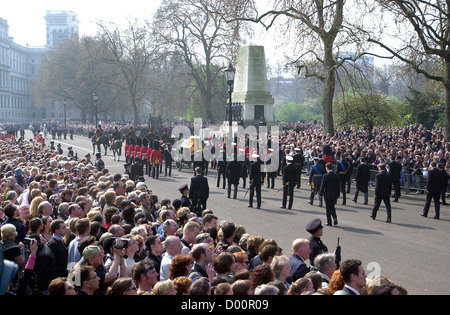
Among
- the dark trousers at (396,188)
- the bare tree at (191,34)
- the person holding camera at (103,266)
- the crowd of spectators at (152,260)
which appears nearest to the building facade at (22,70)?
the bare tree at (191,34)

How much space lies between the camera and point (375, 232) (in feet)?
41.9

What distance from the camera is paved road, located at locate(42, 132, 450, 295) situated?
933 centimetres

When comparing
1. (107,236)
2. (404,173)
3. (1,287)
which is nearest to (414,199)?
(404,173)

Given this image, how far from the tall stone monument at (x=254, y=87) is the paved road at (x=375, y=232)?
44.4 feet

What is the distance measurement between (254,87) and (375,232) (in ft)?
68.5

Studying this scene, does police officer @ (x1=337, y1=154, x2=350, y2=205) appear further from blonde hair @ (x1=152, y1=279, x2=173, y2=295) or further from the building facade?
the building facade

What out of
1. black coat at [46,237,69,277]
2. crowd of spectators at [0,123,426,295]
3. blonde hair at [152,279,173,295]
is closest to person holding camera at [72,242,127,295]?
crowd of spectators at [0,123,426,295]

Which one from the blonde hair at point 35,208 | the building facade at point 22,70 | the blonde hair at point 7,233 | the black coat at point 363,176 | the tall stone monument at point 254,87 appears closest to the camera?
the blonde hair at point 7,233

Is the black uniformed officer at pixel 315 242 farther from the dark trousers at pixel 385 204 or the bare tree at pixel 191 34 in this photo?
the bare tree at pixel 191 34

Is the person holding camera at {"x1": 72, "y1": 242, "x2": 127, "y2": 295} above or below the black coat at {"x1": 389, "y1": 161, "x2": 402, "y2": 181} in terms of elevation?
below

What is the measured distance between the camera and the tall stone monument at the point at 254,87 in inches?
1276

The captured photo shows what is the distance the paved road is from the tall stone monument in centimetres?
1354

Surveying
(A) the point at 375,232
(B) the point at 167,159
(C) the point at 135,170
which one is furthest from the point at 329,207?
(B) the point at 167,159
